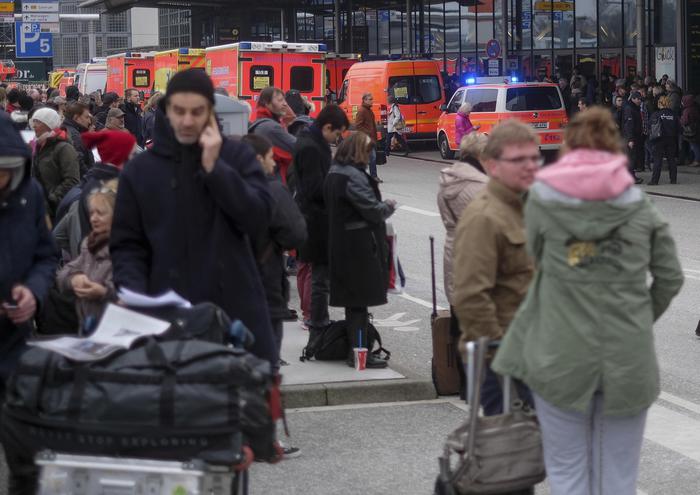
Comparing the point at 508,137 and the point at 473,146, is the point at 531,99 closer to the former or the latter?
the point at 473,146

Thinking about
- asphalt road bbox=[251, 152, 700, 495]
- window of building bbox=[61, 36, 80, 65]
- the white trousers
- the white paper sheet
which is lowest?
asphalt road bbox=[251, 152, 700, 495]

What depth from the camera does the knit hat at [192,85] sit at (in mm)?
4906

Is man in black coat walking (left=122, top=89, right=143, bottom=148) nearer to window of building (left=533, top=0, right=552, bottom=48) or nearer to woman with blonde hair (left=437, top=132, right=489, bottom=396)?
woman with blonde hair (left=437, top=132, right=489, bottom=396)

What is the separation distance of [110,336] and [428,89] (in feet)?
105

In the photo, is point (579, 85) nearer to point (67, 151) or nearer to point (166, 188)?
point (67, 151)

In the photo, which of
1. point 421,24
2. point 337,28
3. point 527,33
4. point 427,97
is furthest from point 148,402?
point 337,28

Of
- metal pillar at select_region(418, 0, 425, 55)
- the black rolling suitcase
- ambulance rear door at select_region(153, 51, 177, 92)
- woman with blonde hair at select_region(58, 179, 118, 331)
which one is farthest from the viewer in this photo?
metal pillar at select_region(418, 0, 425, 55)

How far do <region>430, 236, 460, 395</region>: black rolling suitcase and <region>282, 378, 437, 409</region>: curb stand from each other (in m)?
0.09

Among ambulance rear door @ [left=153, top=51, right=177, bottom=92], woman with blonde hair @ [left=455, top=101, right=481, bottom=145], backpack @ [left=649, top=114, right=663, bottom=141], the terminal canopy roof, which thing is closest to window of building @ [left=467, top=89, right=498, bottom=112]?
woman with blonde hair @ [left=455, top=101, right=481, bottom=145]

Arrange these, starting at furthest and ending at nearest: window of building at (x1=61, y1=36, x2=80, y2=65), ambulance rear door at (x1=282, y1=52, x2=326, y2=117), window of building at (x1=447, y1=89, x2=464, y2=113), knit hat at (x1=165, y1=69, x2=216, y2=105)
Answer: window of building at (x1=61, y1=36, x2=80, y2=65) → window of building at (x1=447, y1=89, x2=464, y2=113) → ambulance rear door at (x1=282, y1=52, x2=326, y2=117) → knit hat at (x1=165, y1=69, x2=216, y2=105)

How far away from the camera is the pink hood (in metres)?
4.45

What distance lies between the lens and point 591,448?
4.79m

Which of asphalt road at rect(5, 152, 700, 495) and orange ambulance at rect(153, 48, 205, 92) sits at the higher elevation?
orange ambulance at rect(153, 48, 205, 92)

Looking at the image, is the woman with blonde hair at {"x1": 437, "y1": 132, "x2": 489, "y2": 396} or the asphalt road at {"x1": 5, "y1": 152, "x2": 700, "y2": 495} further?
the woman with blonde hair at {"x1": 437, "y1": 132, "x2": 489, "y2": 396}
